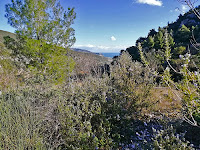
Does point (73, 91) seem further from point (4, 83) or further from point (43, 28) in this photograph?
point (43, 28)

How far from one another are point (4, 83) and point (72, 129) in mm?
4022

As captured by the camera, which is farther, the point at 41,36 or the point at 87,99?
the point at 41,36

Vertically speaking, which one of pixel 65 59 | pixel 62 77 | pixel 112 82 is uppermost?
pixel 65 59

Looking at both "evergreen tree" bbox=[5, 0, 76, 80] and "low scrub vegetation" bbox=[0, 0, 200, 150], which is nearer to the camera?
"low scrub vegetation" bbox=[0, 0, 200, 150]

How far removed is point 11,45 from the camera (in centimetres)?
700

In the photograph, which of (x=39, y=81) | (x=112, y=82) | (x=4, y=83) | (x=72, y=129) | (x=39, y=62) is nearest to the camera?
(x=72, y=129)

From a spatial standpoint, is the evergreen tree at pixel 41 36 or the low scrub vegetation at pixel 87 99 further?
the evergreen tree at pixel 41 36

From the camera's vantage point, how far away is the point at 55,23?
7312 mm

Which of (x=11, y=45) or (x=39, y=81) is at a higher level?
(x=11, y=45)

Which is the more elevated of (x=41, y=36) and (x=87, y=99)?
(x=41, y=36)

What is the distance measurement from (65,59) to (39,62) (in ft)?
4.76

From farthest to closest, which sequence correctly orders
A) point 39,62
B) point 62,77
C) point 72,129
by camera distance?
point 62,77 < point 39,62 < point 72,129

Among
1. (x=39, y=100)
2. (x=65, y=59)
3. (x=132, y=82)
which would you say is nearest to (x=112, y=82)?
(x=132, y=82)

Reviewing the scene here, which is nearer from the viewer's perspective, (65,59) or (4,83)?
(4,83)
